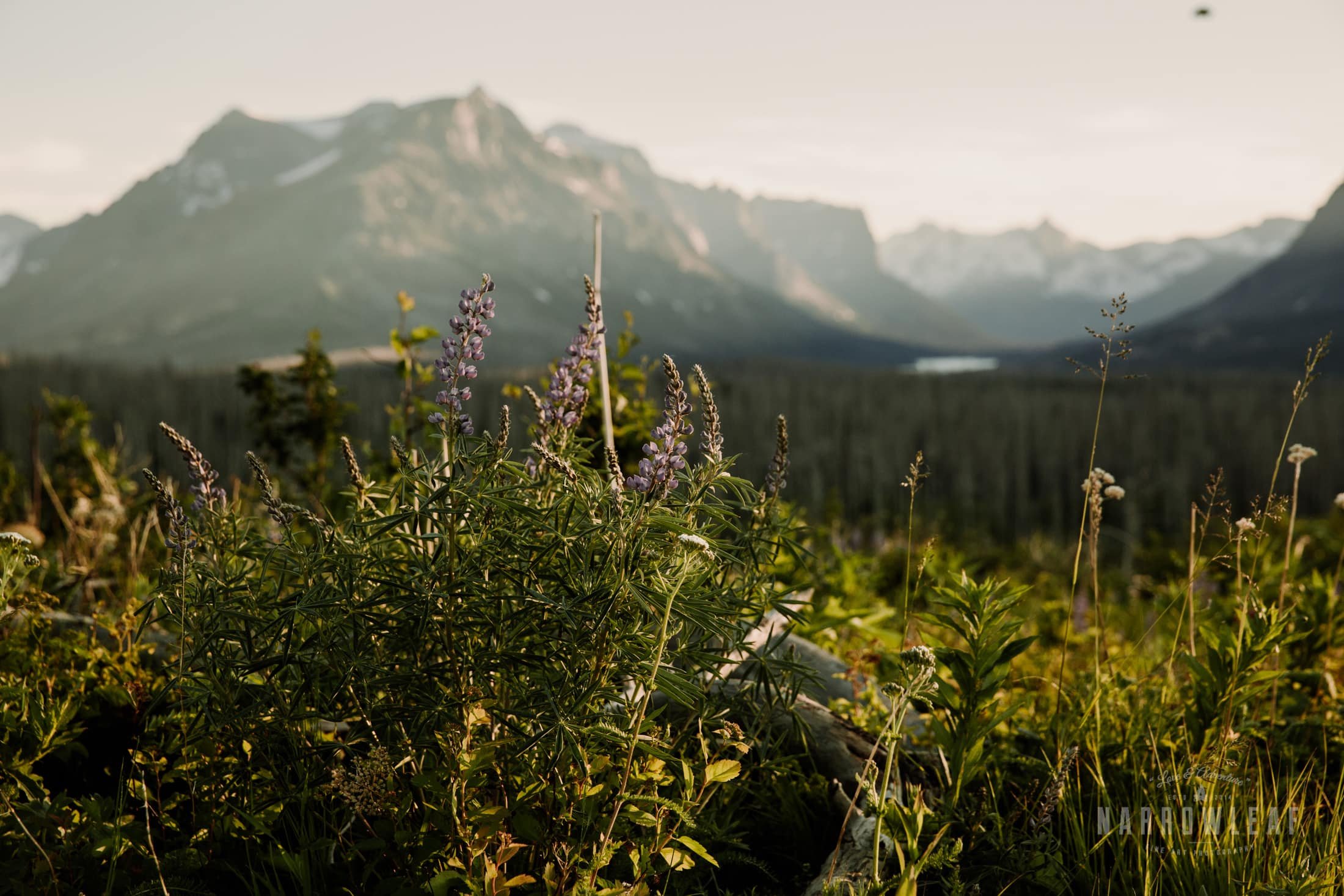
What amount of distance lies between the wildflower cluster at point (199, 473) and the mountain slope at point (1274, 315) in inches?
4808

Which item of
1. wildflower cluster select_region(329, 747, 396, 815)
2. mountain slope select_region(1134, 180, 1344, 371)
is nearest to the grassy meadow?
wildflower cluster select_region(329, 747, 396, 815)

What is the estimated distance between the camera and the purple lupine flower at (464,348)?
1.96 m

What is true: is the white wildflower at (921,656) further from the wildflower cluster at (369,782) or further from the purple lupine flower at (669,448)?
the wildflower cluster at (369,782)

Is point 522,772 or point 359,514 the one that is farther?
point 359,514

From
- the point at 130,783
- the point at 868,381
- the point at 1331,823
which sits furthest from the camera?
the point at 868,381

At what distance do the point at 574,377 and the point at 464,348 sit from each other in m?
0.54

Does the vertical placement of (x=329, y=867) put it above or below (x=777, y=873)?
above

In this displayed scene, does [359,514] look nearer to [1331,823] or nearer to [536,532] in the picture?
[536,532]

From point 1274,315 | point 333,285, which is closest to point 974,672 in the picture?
point 333,285

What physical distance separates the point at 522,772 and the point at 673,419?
0.93 metres

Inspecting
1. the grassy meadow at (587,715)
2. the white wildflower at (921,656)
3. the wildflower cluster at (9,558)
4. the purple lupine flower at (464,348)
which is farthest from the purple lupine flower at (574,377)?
the wildflower cluster at (9,558)

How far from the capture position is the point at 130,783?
7.10ft

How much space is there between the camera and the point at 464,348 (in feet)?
6.52

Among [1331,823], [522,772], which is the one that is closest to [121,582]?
[522,772]
